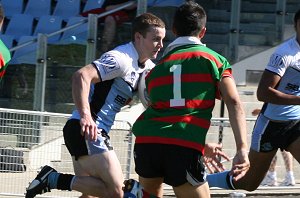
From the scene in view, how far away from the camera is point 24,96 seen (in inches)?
522

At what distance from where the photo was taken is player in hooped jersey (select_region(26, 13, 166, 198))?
746cm

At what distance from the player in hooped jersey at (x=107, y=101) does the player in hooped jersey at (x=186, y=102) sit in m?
0.80

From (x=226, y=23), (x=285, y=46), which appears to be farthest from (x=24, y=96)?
(x=285, y=46)

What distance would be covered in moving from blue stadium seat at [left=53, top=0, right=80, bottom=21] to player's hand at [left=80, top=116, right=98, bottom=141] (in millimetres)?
8748

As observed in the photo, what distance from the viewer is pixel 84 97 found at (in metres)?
7.14

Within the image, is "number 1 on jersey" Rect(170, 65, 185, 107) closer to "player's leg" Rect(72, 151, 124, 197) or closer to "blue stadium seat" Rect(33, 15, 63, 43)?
Answer: "player's leg" Rect(72, 151, 124, 197)

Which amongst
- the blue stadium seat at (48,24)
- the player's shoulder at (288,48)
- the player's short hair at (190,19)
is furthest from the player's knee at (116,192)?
the blue stadium seat at (48,24)

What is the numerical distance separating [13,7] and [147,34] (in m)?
9.27

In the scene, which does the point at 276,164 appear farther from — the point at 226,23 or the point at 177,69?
the point at 177,69

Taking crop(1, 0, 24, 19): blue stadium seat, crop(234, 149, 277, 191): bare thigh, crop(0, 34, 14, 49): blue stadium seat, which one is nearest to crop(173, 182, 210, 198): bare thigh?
crop(234, 149, 277, 191): bare thigh

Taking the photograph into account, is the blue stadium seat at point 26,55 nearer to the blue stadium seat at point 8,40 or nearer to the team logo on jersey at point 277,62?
the blue stadium seat at point 8,40

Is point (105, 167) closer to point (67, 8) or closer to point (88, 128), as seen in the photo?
point (88, 128)

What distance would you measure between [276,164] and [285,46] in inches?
177

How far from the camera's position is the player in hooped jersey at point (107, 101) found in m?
7.46
